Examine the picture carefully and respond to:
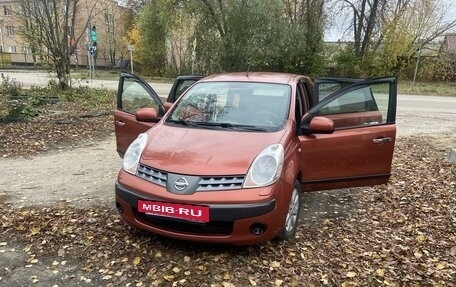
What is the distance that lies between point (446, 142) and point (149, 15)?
22362mm

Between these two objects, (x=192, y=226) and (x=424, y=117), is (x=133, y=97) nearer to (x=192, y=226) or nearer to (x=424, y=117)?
(x=192, y=226)

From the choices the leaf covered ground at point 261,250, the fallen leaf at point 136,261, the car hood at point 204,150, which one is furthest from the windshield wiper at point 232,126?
the fallen leaf at point 136,261

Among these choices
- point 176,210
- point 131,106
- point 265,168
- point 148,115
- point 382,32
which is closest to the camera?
point 176,210

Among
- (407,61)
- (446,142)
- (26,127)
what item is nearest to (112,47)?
(407,61)

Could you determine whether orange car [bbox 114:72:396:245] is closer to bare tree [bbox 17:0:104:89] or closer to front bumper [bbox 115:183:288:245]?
front bumper [bbox 115:183:288:245]

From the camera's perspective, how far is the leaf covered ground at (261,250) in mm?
3223

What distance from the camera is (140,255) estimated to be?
3518 mm

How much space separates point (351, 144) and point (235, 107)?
1.29 metres

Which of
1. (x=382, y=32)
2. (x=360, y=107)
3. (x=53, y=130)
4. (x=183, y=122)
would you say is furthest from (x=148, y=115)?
(x=382, y=32)

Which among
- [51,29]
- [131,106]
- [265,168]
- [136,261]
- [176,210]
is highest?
[51,29]

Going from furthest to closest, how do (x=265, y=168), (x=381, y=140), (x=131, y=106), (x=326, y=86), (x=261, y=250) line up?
(x=131, y=106) → (x=326, y=86) → (x=381, y=140) → (x=261, y=250) → (x=265, y=168)

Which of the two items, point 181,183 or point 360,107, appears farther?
point 360,107

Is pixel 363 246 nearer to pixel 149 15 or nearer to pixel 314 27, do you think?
pixel 314 27

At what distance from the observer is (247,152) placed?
3.47 metres
